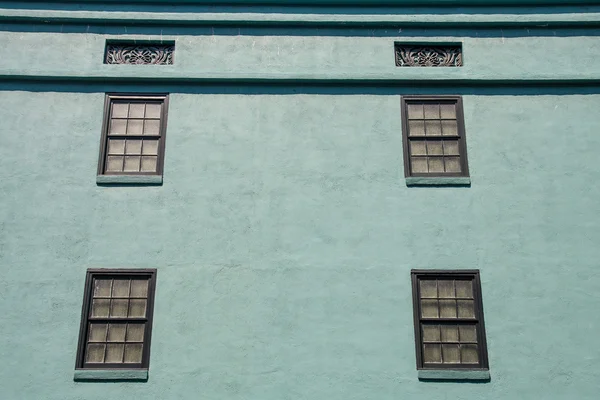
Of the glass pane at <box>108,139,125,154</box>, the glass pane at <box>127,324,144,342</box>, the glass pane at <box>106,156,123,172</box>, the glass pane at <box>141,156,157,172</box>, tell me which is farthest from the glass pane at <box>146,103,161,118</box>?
the glass pane at <box>127,324,144,342</box>

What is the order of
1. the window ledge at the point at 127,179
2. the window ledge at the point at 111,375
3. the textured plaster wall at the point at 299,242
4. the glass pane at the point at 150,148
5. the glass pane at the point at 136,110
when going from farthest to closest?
the glass pane at the point at 136,110 < the glass pane at the point at 150,148 < the window ledge at the point at 127,179 < the textured plaster wall at the point at 299,242 < the window ledge at the point at 111,375

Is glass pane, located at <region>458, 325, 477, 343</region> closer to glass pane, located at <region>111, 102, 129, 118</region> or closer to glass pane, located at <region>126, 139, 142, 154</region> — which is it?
glass pane, located at <region>126, 139, 142, 154</region>

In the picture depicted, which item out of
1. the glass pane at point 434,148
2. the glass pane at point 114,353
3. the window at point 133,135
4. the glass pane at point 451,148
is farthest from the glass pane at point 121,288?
the glass pane at point 451,148

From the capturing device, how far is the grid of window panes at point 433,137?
12.8 meters

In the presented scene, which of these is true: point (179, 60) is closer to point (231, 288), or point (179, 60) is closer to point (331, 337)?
point (231, 288)

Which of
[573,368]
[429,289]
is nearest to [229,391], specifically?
[429,289]

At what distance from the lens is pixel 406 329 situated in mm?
11703

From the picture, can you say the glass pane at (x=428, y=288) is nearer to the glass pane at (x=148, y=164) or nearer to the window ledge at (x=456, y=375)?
the window ledge at (x=456, y=375)

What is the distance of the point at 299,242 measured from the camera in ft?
40.1

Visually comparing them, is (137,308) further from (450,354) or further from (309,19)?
(309,19)

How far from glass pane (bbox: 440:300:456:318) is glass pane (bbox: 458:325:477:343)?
0.24m

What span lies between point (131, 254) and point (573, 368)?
282 inches

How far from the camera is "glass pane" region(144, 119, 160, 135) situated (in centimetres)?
1298

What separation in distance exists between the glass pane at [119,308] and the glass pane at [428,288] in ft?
15.5
